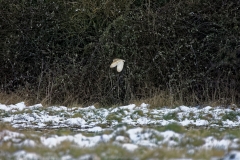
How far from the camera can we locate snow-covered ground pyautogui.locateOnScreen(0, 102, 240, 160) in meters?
4.96

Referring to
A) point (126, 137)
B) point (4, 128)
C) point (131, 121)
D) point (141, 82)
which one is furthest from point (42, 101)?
point (126, 137)

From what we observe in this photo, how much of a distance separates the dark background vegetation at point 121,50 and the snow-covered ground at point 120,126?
1.96m

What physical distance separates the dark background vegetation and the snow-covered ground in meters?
1.96

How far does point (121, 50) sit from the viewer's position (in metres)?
12.0

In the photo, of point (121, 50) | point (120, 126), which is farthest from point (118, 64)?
point (120, 126)

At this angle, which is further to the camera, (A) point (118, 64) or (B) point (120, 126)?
(A) point (118, 64)

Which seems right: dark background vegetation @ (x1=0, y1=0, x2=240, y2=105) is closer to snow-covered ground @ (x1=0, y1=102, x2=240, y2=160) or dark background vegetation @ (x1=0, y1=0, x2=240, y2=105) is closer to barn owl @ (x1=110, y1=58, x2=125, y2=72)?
barn owl @ (x1=110, y1=58, x2=125, y2=72)

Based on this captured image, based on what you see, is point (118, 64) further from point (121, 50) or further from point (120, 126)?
point (120, 126)

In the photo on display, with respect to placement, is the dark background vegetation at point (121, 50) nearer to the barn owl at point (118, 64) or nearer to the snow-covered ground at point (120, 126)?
the barn owl at point (118, 64)

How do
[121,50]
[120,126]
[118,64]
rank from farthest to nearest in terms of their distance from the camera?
[121,50] < [118,64] < [120,126]

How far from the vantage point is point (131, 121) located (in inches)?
304

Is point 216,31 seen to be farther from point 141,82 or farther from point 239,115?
point 239,115

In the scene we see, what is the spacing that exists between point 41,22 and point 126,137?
8145 millimetres

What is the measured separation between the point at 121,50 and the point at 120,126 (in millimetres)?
6004
